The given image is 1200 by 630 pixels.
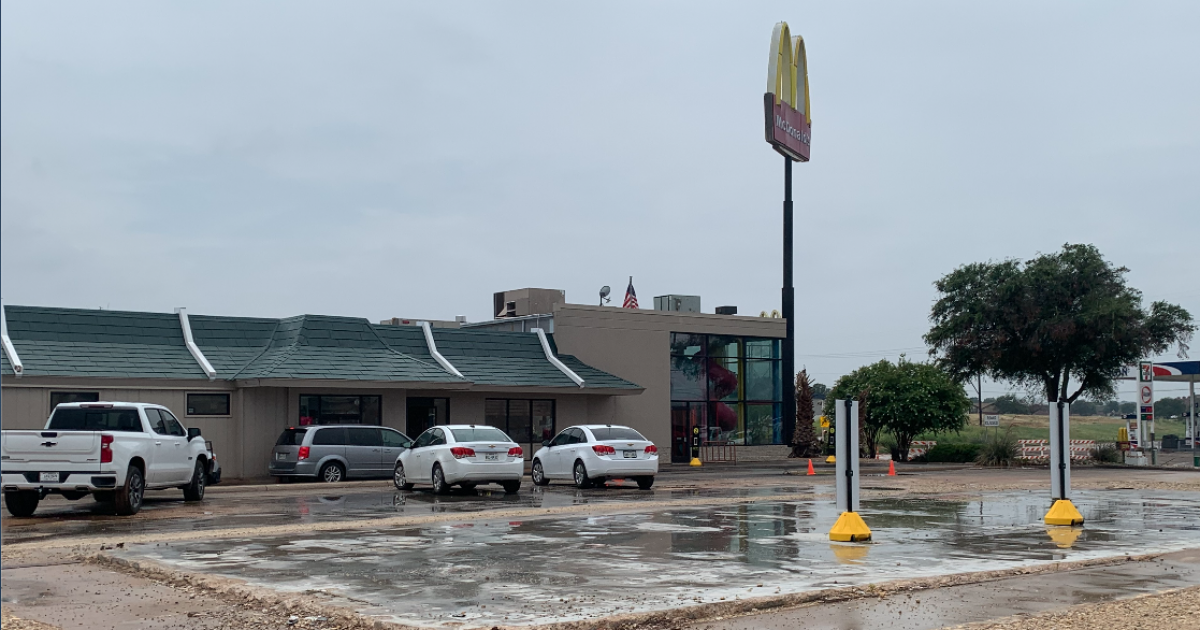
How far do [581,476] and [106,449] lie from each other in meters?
10.7

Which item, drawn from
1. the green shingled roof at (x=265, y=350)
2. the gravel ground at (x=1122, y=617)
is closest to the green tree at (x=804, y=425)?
the green shingled roof at (x=265, y=350)

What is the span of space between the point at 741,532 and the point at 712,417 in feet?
90.4

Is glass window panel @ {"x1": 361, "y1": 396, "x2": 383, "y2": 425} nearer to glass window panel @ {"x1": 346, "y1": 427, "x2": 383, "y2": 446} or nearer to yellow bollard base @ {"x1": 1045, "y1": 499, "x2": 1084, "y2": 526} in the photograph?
glass window panel @ {"x1": 346, "y1": 427, "x2": 383, "y2": 446}

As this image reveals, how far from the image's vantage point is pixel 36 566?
11781mm

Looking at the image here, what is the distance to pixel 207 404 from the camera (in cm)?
3069

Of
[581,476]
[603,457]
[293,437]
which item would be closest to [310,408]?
[293,437]

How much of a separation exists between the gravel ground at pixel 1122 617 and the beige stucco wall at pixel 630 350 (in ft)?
98.6

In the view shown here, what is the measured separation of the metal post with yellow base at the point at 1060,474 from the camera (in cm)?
1616

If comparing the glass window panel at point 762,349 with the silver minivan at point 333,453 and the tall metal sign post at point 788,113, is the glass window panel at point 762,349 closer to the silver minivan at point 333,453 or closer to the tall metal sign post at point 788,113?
the tall metal sign post at point 788,113

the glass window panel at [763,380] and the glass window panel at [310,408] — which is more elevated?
the glass window panel at [763,380]

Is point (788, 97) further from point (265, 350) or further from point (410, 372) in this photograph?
point (265, 350)

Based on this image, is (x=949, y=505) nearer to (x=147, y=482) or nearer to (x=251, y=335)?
(x=147, y=482)

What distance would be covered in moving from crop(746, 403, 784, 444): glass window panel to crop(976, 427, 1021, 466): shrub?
307 inches

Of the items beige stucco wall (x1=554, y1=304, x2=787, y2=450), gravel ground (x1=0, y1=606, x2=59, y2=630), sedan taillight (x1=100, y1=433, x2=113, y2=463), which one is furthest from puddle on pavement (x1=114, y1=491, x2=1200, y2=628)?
beige stucco wall (x1=554, y1=304, x2=787, y2=450)
